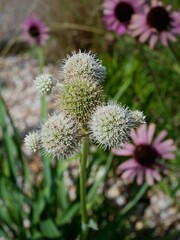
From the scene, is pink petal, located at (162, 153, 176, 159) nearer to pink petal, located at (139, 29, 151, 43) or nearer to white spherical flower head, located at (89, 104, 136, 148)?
pink petal, located at (139, 29, 151, 43)

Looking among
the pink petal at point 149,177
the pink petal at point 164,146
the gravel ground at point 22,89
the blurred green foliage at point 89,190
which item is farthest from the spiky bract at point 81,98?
the gravel ground at point 22,89

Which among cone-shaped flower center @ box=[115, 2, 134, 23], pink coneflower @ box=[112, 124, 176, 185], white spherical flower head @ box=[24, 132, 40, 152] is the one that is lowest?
white spherical flower head @ box=[24, 132, 40, 152]

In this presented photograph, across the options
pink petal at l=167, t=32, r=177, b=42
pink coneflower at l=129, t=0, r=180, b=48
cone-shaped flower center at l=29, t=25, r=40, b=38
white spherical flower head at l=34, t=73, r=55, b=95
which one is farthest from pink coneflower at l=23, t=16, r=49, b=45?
white spherical flower head at l=34, t=73, r=55, b=95

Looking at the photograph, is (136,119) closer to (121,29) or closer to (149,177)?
(149,177)

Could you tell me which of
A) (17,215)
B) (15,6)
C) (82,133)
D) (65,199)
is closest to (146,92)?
(65,199)

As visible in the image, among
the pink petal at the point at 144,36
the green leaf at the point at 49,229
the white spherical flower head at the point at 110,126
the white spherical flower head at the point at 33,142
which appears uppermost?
the pink petal at the point at 144,36

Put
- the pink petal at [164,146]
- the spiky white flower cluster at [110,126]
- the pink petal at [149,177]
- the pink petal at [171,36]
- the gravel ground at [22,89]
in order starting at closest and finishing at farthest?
1. the spiky white flower cluster at [110,126]
2. the pink petal at [149,177]
3. the pink petal at [164,146]
4. the pink petal at [171,36]
5. the gravel ground at [22,89]

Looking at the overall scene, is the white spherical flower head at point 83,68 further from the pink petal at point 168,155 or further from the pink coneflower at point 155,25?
the pink coneflower at point 155,25
